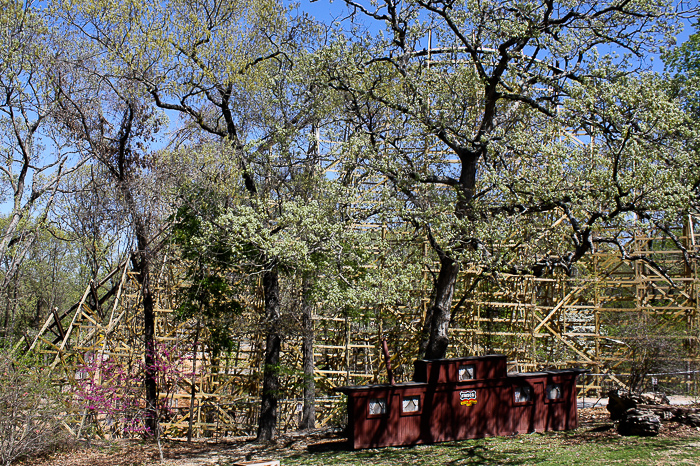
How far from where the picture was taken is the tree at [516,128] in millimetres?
9508

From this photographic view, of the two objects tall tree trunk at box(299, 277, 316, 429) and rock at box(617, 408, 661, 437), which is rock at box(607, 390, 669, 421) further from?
tall tree trunk at box(299, 277, 316, 429)

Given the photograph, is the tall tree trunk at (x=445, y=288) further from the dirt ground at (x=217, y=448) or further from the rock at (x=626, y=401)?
the rock at (x=626, y=401)

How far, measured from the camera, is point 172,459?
12.1 metres

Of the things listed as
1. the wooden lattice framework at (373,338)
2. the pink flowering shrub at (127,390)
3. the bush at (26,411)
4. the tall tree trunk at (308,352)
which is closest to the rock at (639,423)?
the wooden lattice framework at (373,338)

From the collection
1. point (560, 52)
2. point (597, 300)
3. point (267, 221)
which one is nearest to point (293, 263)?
point (267, 221)

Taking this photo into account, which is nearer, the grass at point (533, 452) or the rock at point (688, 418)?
the grass at point (533, 452)

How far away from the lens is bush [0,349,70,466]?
11.1m

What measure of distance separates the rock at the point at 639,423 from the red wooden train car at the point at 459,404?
1.44m

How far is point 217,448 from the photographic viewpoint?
1323 cm

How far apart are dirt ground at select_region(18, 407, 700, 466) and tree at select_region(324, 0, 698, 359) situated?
3.42 meters

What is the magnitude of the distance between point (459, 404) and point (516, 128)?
5.81 metres

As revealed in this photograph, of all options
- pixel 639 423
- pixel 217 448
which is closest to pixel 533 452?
pixel 639 423

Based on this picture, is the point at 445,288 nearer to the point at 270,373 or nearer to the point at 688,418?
the point at 270,373

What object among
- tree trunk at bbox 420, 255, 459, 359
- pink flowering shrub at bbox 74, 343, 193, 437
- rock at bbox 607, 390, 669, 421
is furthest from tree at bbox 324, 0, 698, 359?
pink flowering shrub at bbox 74, 343, 193, 437
